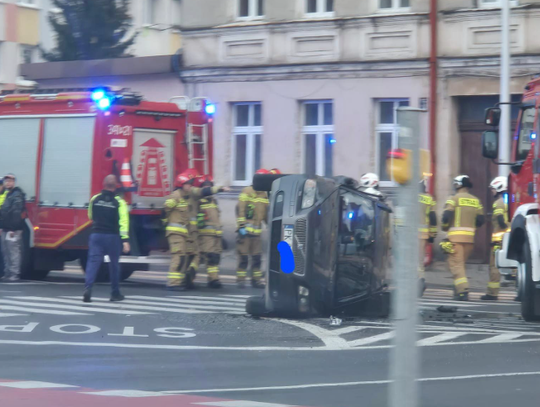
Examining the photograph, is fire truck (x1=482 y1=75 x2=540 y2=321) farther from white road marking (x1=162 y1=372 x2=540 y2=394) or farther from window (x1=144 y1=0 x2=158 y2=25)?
window (x1=144 y1=0 x2=158 y2=25)

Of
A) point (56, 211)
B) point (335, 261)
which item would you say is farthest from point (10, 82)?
point (335, 261)

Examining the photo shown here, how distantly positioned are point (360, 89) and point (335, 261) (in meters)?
10.8

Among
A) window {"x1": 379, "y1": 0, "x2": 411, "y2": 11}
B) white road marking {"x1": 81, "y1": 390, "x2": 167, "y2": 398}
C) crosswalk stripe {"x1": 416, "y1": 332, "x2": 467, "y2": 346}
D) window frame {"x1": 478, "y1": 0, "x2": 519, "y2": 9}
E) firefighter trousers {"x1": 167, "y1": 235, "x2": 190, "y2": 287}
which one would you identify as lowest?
crosswalk stripe {"x1": 416, "y1": 332, "x2": 467, "y2": 346}

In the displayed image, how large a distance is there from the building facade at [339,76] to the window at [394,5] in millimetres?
30

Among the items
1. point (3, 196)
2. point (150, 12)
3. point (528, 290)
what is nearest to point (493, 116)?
point (528, 290)

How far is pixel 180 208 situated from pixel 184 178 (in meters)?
0.45

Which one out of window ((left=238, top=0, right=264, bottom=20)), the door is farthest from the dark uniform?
window ((left=238, top=0, right=264, bottom=20))

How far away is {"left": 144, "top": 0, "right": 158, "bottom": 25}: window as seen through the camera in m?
40.1

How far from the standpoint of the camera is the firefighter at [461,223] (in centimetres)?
1489

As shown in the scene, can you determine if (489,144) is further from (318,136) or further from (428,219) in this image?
(318,136)

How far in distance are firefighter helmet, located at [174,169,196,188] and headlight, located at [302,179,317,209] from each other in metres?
4.25

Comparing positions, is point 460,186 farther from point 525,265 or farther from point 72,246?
point 72,246

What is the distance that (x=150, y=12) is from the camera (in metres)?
40.2

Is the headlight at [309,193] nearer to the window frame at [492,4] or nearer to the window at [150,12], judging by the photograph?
the window frame at [492,4]
